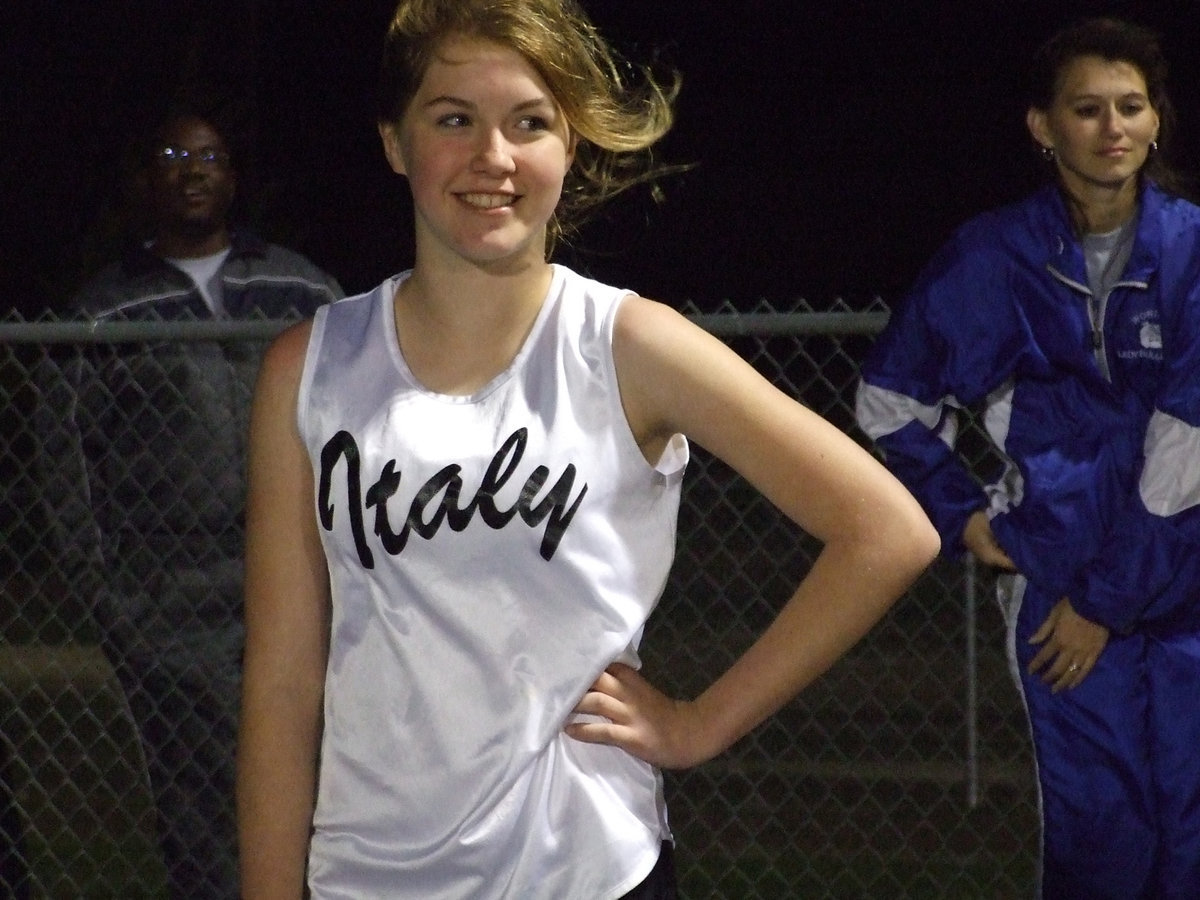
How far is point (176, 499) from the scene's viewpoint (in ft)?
14.4

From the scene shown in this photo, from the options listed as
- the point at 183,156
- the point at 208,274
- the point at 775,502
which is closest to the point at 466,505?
the point at 775,502

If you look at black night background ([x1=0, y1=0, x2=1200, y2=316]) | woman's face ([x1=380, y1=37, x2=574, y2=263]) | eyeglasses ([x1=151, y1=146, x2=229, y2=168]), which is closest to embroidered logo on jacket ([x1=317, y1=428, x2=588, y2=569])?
woman's face ([x1=380, y1=37, x2=574, y2=263])

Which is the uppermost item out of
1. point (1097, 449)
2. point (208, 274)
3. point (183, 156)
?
point (1097, 449)

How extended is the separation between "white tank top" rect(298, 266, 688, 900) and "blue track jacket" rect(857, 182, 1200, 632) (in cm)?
150

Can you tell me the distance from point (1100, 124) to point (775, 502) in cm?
168

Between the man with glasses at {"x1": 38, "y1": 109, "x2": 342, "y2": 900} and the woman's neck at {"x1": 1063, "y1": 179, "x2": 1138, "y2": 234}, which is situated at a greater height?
the woman's neck at {"x1": 1063, "y1": 179, "x2": 1138, "y2": 234}

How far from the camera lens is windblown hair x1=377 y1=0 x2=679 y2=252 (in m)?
2.02

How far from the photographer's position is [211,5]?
61.1ft

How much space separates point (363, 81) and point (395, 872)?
2391 cm

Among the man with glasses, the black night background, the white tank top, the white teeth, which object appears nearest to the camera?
the white tank top

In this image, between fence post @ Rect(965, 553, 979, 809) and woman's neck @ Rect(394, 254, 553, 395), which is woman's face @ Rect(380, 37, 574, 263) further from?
fence post @ Rect(965, 553, 979, 809)

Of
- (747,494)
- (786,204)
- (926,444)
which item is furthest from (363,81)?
(926,444)

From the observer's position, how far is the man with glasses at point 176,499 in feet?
14.3

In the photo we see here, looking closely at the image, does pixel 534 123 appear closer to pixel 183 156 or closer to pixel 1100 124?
pixel 1100 124
